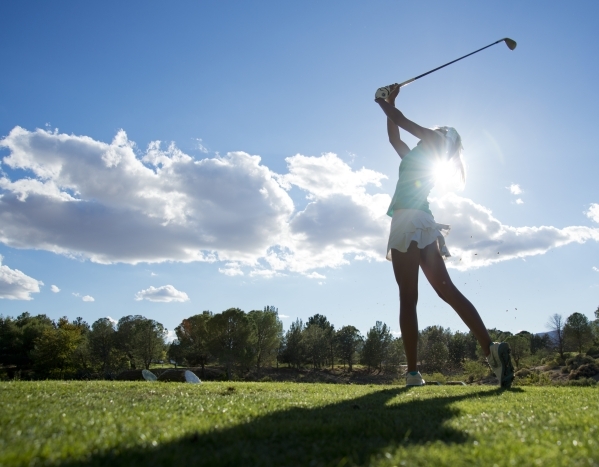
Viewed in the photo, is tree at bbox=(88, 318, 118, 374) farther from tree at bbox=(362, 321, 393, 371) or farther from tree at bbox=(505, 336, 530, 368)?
tree at bbox=(505, 336, 530, 368)

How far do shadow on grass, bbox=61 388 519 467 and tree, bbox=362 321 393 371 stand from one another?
75.2m

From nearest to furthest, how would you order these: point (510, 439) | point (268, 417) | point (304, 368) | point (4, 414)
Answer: point (510, 439)
point (4, 414)
point (268, 417)
point (304, 368)

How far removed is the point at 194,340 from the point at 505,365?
74.8 metres

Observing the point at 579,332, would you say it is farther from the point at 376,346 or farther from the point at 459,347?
the point at 376,346

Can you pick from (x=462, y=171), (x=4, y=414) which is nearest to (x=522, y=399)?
(x=462, y=171)

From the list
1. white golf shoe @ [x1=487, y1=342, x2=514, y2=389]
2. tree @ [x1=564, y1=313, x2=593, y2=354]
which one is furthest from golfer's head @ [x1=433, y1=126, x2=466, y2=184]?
tree @ [x1=564, y1=313, x2=593, y2=354]

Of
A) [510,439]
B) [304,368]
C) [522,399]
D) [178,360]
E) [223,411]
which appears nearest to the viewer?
[510,439]

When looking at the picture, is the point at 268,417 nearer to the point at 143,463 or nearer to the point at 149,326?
the point at 143,463

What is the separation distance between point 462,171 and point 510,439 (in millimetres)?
5767

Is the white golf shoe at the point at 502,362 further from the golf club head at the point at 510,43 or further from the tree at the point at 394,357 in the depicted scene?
the tree at the point at 394,357

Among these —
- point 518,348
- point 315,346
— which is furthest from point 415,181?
point 315,346

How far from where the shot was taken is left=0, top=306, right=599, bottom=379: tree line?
215 feet

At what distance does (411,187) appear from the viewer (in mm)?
6879

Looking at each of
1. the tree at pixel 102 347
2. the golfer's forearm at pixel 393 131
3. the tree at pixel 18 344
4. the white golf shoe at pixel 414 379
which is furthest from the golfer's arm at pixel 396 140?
the tree at pixel 18 344
